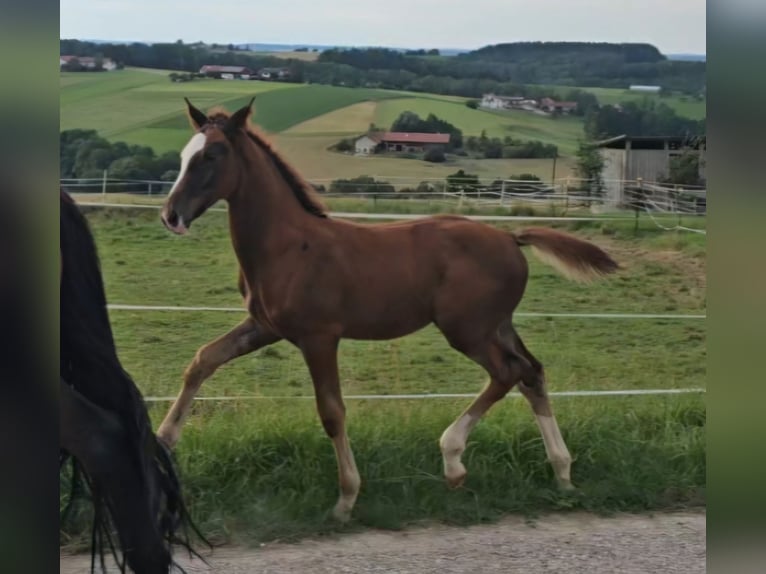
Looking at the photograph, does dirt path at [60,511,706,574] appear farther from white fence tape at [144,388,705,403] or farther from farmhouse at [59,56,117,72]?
farmhouse at [59,56,117,72]

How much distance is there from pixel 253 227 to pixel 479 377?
1.08m

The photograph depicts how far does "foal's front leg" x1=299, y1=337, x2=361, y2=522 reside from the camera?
11.8 feet

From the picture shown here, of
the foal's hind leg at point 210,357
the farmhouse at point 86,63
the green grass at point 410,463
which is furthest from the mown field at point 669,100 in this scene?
the farmhouse at point 86,63

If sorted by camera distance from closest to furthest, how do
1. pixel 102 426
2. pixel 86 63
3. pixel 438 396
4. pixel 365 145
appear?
pixel 102 426 < pixel 86 63 < pixel 365 145 < pixel 438 396

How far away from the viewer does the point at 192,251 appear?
3500 millimetres

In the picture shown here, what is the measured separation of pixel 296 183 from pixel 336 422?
37.0 inches

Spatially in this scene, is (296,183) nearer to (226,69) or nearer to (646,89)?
(226,69)

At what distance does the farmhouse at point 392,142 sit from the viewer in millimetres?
3623

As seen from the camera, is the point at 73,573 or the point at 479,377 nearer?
the point at 73,573

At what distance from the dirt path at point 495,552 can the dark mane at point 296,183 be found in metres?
1.28

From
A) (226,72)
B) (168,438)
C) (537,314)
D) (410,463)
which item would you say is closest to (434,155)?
(537,314)

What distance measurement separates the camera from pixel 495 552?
3.60m

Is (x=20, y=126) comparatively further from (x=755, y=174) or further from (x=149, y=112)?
(x=755, y=174)

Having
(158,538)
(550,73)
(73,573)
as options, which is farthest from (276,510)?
(550,73)
